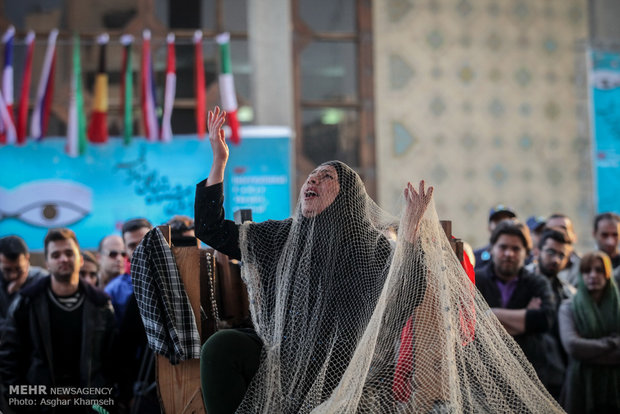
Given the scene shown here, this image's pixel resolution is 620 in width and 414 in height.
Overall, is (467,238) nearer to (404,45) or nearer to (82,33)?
(404,45)

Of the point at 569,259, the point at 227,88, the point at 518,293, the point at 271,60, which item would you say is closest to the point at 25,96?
the point at 227,88

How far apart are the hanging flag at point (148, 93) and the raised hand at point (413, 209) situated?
18.6 ft

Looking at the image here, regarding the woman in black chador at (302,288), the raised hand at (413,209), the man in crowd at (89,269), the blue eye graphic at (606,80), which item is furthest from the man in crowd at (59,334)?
the blue eye graphic at (606,80)

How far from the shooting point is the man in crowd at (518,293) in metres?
4.50

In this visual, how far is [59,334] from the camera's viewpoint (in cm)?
410

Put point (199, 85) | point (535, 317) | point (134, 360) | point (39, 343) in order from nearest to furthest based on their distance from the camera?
point (39, 343)
point (134, 360)
point (535, 317)
point (199, 85)

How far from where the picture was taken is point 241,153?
841 cm

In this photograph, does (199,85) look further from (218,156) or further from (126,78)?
(218,156)

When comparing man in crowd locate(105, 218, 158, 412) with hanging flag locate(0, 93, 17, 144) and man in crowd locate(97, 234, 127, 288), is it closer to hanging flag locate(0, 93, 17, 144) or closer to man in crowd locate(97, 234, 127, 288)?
man in crowd locate(97, 234, 127, 288)

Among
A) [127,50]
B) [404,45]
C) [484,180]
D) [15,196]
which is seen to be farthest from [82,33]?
[484,180]

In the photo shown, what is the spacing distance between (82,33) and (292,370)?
705 centimetres

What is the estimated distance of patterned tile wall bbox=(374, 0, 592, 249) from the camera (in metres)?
9.66

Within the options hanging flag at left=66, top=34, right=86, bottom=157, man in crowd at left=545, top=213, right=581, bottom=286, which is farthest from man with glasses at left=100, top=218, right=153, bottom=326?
hanging flag at left=66, top=34, right=86, bottom=157

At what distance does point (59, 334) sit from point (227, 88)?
499 cm
